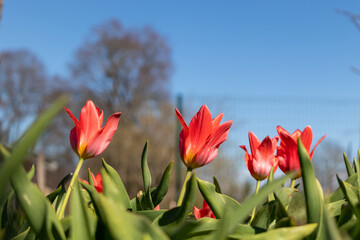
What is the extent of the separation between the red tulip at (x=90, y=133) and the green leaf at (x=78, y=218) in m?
0.23

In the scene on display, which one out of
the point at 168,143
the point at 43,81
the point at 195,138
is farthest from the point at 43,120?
the point at 43,81

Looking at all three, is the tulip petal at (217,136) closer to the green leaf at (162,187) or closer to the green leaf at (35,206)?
the green leaf at (162,187)

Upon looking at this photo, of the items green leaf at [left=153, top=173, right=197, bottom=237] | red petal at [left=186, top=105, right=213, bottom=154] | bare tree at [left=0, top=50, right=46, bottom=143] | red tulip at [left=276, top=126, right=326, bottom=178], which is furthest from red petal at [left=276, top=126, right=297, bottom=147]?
bare tree at [left=0, top=50, right=46, bottom=143]

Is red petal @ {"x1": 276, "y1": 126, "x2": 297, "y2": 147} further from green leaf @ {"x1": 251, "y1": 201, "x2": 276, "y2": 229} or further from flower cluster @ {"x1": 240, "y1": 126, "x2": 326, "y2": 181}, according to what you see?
green leaf @ {"x1": 251, "y1": 201, "x2": 276, "y2": 229}

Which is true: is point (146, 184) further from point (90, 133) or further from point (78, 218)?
point (78, 218)

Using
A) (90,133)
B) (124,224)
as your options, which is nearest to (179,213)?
(124,224)

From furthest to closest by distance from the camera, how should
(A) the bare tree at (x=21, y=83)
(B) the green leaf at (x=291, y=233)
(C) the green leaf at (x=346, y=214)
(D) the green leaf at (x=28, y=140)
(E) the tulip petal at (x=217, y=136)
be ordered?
(A) the bare tree at (x=21, y=83) → (E) the tulip petal at (x=217, y=136) → (C) the green leaf at (x=346, y=214) → (B) the green leaf at (x=291, y=233) → (D) the green leaf at (x=28, y=140)

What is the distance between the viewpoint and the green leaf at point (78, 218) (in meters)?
0.33

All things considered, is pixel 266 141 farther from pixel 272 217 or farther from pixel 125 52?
pixel 125 52

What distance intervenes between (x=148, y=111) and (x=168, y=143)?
36.7 inches

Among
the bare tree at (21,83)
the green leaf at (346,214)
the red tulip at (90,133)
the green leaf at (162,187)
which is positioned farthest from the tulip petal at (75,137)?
the bare tree at (21,83)

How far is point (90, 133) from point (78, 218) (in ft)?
0.82

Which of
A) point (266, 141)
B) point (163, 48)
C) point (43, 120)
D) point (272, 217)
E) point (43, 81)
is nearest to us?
point (43, 120)

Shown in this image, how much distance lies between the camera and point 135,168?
31.9ft
